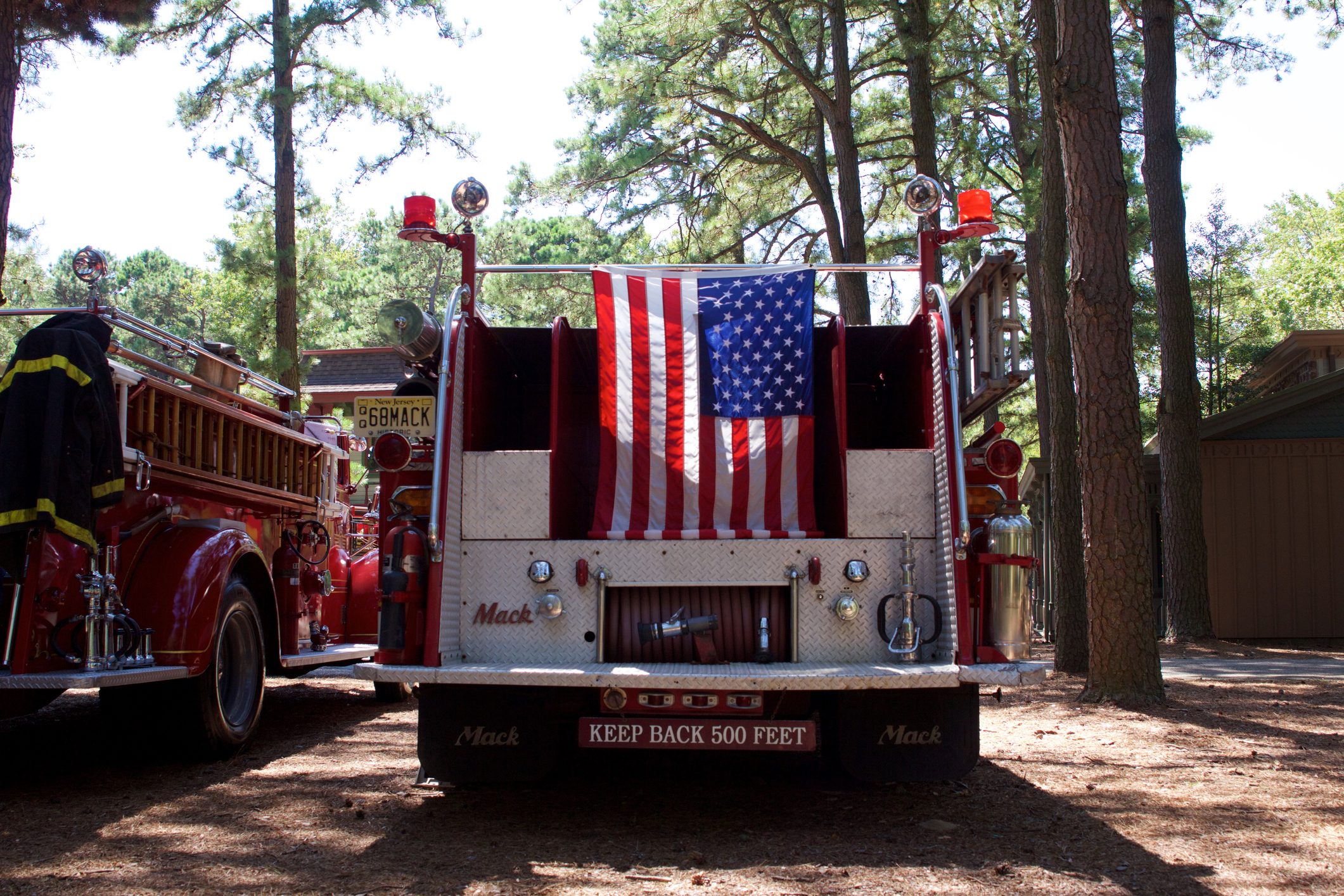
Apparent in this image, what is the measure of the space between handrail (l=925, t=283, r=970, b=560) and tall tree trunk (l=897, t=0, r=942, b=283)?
10140mm

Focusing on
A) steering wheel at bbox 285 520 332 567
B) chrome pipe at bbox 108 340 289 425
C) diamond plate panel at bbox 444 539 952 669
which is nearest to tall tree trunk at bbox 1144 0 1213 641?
diamond plate panel at bbox 444 539 952 669

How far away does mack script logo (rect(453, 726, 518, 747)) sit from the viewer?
5.45m

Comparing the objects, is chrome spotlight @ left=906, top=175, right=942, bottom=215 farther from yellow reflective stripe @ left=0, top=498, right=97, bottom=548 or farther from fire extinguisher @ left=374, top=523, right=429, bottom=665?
yellow reflective stripe @ left=0, top=498, right=97, bottom=548

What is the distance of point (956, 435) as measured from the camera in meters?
5.46

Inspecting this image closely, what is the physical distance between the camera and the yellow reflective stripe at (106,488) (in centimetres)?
553

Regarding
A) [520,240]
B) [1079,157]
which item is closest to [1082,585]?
[1079,157]

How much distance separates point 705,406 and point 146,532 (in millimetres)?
3089

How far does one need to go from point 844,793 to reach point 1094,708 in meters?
3.43

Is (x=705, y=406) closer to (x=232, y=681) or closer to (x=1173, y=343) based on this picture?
(x=232, y=681)

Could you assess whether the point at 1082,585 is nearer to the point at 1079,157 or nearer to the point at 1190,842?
the point at 1079,157

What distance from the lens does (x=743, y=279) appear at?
6430mm

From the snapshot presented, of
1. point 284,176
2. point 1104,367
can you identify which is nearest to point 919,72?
point 1104,367

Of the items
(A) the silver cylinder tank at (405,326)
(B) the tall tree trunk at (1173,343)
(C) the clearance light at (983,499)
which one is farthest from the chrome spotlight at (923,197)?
(B) the tall tree trunk at (1173,343)

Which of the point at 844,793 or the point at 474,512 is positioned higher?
the point at 474,512
